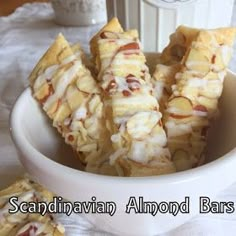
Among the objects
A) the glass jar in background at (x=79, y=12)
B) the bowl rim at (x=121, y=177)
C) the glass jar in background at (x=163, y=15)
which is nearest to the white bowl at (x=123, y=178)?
the bowl rim at (x=121, y=177)

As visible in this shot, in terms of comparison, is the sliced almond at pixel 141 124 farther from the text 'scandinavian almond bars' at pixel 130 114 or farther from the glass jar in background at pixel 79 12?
the glass jar in background at pixel 79 12

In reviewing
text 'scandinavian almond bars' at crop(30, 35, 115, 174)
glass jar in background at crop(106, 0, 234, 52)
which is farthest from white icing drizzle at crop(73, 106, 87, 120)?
glass jar in background at crop(106, 0, 234, 52)

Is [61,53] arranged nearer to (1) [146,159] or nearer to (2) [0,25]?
(1) [146,159]

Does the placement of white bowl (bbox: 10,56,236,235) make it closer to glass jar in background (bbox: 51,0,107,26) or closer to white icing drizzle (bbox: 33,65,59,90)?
white icing drizzle (bbox: 33,65,59,90)

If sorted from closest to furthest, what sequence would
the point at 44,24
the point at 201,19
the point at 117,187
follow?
the point at 117,187
the point at 201,19
the point at 44,24

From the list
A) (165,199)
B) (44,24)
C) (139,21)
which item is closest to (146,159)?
(165,199)
